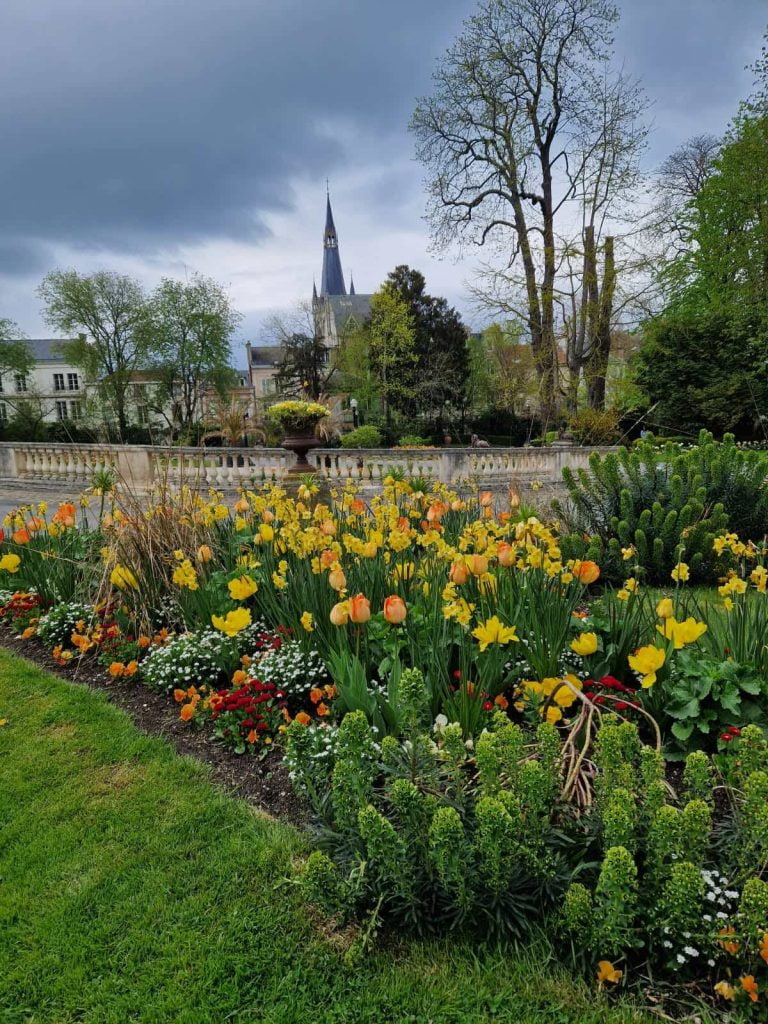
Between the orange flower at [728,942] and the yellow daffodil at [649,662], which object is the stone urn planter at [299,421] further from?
the orange flower at [728,942]

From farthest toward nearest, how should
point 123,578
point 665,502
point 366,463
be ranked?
point 366,463, point 665,502, point 123,578

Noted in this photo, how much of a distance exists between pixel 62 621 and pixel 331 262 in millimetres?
81744

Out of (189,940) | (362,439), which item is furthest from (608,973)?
(362,439)

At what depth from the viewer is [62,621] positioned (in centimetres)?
389

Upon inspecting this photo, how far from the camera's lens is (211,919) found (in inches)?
70.4

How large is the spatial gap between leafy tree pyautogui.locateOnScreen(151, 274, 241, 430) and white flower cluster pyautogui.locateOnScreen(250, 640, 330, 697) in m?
32.0

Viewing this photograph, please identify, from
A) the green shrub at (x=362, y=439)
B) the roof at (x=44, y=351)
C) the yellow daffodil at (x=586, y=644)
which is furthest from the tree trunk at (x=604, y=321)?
the roof at (x=44, y=351)

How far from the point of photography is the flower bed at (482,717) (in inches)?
56.6

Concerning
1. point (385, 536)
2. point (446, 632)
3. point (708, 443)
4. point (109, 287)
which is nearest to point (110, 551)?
point (385, 536)

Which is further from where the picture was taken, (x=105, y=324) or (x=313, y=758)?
(x=105, y=324)

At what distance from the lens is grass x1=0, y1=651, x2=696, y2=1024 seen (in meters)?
1.50

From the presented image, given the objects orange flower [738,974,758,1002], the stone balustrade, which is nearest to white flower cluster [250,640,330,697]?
orange flower [738,974,758,1002]

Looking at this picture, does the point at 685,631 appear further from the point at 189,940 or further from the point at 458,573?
the point at 189,940

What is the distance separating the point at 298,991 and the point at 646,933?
0.96 meters
